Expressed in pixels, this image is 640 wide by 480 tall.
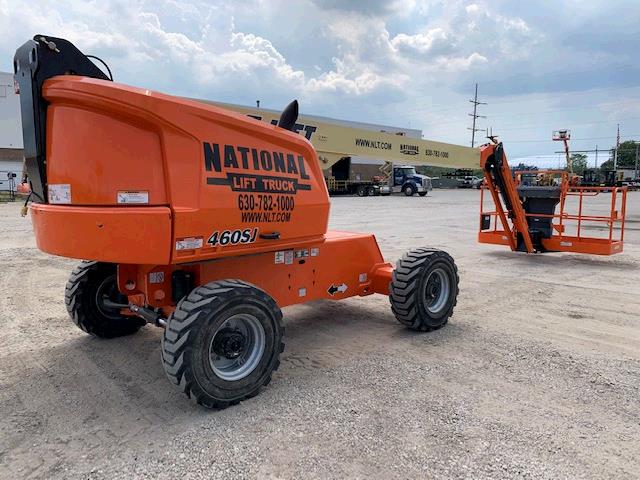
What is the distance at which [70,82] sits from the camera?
10.7 ft

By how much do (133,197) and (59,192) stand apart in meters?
0.55

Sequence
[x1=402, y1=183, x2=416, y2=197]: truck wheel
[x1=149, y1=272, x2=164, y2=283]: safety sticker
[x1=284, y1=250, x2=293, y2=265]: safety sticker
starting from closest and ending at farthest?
[x1=149, y1=272, x2=164, y2=283]: safety sticker, [x1=284, y1=250, x2=293, y2=265]: safety sticker, [x1=402, y1=183, x2=416, y2=197]: truck wheel

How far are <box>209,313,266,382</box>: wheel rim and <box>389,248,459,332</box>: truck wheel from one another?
1.90 metres

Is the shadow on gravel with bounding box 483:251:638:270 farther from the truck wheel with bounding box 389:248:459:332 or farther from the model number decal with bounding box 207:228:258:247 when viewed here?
the model number decal with bounding box 207:228:258:247

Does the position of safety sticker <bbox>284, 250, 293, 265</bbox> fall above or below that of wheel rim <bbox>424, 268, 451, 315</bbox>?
above

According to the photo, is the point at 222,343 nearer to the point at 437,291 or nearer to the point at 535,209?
the point at 437,291

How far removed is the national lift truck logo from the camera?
3670 mm

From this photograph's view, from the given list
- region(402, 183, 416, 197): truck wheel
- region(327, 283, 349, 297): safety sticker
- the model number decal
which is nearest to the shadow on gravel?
region(327, 283, 349, 297): safety sticker

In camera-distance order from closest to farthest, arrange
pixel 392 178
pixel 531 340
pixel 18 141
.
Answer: pixel 531 340 < pixel 18 141 < pixel 392 178

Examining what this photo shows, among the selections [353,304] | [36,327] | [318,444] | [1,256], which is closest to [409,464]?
[318,444]

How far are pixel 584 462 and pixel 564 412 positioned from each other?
0.63 meters

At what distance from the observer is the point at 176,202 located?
3410 millimetres

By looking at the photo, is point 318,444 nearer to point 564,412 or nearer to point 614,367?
point 564,412

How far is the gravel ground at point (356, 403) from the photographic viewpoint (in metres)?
2.92
